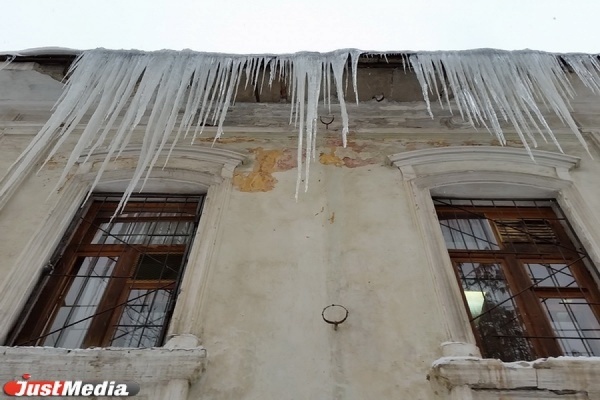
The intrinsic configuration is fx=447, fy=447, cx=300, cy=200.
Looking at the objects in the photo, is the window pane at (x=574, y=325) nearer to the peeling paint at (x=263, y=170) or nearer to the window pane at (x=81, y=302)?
the peeling paint at (x=263, y=170)

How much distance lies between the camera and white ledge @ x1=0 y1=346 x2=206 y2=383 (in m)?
2.27

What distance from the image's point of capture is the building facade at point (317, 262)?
233 cm

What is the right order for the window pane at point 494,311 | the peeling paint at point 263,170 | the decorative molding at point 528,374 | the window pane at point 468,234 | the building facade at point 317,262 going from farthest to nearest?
the peeling paint at point 263,170 → the window pane at point 468,234 → the window pane at point 494,311 → the building facade at point 317,262 → the decorative molding at point 528,374

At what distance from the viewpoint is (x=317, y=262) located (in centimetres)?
305

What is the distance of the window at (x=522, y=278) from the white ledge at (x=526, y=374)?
455 mm

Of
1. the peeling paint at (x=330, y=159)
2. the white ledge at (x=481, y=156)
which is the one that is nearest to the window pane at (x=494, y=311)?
the white ledge at (x=481, y=156)

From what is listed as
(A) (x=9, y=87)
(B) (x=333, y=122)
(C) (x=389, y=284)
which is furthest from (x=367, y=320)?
(A) (x=9, y=87)

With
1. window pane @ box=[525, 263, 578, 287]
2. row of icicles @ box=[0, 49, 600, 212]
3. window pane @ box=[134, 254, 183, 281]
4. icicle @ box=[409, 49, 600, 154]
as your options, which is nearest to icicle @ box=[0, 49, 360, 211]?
row of icicles @ box=[0, 49, 600, 212]

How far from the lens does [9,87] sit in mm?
4711

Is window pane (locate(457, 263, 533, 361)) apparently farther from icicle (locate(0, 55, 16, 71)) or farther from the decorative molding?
icicle (locate(0, 55, 16, 71))

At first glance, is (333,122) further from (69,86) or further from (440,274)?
(69,86)

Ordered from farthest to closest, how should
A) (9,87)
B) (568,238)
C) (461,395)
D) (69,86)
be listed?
(9,87) < (69,86) < (568,238) < (461,395)

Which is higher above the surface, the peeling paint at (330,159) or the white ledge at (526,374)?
the peeling paint at (330,159)

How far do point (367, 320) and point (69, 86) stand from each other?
3.68 m
